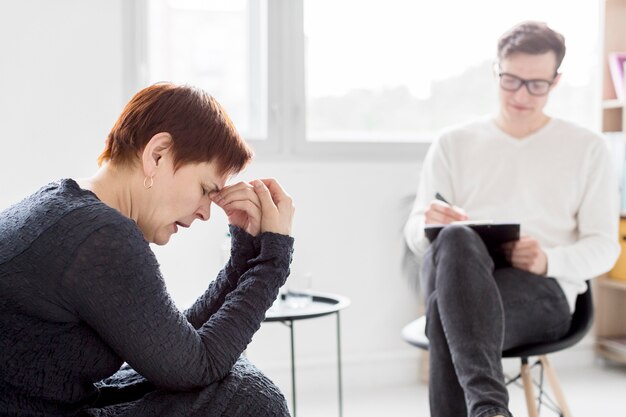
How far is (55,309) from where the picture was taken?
1.11 meters

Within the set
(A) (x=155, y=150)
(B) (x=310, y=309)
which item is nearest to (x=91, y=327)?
(A) (x=155, y=150)

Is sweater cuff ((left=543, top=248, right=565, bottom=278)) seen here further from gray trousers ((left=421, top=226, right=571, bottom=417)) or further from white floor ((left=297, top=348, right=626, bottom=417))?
white floor ((left=297, top=348, right=626, bottom=417))

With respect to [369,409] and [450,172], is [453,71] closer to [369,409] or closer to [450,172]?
[450,172]

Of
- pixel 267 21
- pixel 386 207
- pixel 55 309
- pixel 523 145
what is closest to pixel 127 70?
pixel 267 21

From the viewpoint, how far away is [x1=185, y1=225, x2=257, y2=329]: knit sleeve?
1438 mm

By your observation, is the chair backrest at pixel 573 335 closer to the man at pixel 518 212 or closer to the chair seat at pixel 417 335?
the man at pixel 518 212

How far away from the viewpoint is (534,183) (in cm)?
241

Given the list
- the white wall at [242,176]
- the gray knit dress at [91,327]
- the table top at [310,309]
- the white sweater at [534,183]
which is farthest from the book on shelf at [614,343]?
the gray knit dress at [91,327]

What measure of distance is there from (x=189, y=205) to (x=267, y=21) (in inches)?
72.1

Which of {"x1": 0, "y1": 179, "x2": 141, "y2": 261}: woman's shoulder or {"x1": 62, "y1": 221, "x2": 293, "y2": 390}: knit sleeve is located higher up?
{"x1": 0, "y1": 179, "x2": 141, "y2": 261}: woman's shoulder

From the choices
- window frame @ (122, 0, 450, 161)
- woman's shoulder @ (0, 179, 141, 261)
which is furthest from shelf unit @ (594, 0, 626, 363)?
woman's shoulder @ (0, 179, 141, 261)

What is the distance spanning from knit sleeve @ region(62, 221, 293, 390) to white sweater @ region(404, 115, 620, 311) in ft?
3.94

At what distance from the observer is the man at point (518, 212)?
192cm

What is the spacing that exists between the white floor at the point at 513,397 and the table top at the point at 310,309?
2.06ft
